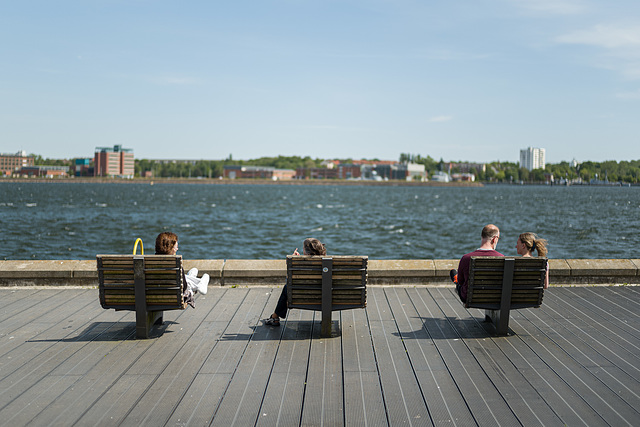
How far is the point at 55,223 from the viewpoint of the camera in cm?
5103

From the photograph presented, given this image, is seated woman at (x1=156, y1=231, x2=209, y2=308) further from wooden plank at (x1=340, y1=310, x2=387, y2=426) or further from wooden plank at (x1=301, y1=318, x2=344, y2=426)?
wooden plank at (x1=340, y1=310, x2=387, y2=426)

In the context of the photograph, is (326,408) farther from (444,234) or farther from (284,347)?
(444,234)

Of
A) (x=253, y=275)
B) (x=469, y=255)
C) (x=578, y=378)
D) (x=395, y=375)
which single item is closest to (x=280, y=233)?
(x=253, y=275)

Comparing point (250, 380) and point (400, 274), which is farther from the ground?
point (400, 274)

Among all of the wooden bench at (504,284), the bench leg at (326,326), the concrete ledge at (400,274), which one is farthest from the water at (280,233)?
the wooden bench at (504,284)

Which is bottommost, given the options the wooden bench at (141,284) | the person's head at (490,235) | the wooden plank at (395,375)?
the wooden plank at (395,375)

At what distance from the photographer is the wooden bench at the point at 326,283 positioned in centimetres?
619

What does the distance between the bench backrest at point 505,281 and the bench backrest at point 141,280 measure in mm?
2936

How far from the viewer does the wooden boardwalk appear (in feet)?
14.6

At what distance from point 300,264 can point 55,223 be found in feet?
163

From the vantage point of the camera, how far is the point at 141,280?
6.09 m

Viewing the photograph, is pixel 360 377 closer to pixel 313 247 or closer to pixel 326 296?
pixel 326 296

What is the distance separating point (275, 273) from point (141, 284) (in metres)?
3.16

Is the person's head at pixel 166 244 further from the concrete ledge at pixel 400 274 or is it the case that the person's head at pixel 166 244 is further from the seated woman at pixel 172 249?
the concrete ledge at pixel 400 274
